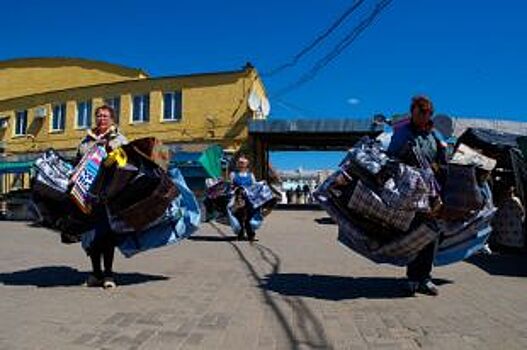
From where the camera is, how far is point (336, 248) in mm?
12008

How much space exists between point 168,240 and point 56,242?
661 cm

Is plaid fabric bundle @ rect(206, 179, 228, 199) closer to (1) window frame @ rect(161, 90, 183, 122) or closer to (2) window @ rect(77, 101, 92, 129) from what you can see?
(1) window frame @ rect(161, 90, 183, 122)

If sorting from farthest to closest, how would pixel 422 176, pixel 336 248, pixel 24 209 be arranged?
pixel 24 209 < pixel 336 248 < pixel 422 176

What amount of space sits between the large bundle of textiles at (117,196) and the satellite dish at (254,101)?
21.2 metres

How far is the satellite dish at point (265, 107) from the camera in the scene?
3125 centimetres

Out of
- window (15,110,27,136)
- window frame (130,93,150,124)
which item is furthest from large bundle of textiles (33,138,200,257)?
window (15,110,27,136)

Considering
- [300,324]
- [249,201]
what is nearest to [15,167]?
[249,201]

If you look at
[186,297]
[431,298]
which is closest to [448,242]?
→ [431,298]

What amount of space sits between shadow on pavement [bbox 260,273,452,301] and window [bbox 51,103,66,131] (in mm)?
27499

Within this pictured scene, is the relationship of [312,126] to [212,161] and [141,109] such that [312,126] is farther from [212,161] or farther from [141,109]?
[141,109]

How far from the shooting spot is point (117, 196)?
6816 mm

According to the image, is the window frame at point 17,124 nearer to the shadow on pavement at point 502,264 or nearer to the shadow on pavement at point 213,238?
the shadow on pavement at point 213,238

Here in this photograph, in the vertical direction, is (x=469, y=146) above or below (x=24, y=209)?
above

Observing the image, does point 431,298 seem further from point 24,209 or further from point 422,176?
point 24,209
